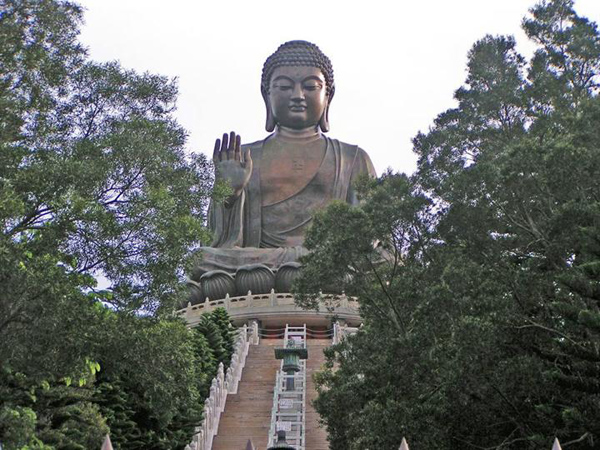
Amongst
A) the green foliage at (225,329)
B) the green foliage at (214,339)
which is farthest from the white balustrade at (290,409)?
the green foliage at (225,329)

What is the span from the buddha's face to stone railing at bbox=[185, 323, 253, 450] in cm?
1146

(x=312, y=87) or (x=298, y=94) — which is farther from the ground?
(x=312, y=87)

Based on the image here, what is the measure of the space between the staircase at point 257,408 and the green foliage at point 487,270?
Result: 1.19 metres

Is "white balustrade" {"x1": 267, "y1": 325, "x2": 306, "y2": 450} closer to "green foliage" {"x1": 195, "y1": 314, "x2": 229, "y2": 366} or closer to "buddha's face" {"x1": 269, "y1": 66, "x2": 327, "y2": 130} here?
"green foliage" {"x1": 195, "y1": 314, "x2": 229, "y2": 366}

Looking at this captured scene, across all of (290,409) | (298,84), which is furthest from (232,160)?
(290,409)

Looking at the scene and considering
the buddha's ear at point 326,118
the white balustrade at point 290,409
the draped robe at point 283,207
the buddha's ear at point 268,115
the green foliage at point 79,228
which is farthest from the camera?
the buddha's ear at point 268,115

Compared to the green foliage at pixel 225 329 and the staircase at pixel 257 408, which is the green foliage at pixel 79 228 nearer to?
the staircase at pixel 257 408

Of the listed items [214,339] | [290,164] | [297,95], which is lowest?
[214,339]

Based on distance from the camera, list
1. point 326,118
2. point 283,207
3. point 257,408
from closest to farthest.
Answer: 1. point 257,408
2. point 283,207
3. point 326,118

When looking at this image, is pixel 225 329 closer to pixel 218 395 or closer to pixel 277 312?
pixel 277 312

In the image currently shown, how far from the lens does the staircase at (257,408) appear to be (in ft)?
51.3

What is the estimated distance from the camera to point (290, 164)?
31766 mm

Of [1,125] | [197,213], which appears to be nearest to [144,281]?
[197,213]

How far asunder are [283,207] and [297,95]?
111 inches
